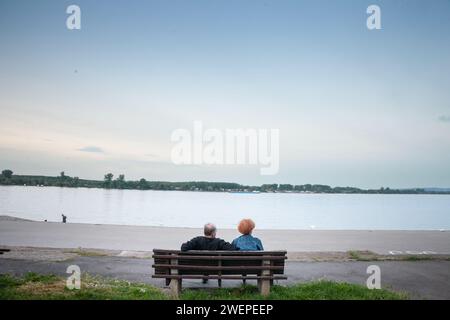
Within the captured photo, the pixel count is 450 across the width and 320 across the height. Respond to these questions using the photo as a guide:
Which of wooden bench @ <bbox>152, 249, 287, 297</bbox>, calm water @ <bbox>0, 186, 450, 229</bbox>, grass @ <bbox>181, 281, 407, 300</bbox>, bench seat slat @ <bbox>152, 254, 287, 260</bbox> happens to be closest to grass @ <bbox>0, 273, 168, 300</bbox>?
wooden bench @ <bbox>152, 249, 287, 297</bbox>

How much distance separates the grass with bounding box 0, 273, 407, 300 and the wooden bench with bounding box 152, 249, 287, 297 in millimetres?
278

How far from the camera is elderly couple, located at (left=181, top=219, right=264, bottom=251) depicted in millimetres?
7910

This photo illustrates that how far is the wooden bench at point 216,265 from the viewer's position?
732 centimetres

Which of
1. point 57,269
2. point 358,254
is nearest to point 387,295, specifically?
point 358,254

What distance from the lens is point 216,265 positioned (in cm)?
741

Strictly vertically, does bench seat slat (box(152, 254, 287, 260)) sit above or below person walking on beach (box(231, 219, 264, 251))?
below

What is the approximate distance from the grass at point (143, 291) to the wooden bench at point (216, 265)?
0.28m

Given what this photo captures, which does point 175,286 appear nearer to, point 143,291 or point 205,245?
point 143,291

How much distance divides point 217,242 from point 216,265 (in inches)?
24.1

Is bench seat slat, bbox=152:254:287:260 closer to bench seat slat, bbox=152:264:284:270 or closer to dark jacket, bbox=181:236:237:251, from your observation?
bench seat slat, bbox=152:264:284:270

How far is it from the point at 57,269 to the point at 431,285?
744 centimetres

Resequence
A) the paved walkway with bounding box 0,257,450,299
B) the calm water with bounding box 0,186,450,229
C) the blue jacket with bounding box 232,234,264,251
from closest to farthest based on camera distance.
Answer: the blue jacket with bounding box 232,234,264,251
the paved walkway with bounding box 0,257,450,299
the calm water with bounding box 0,186,450,229

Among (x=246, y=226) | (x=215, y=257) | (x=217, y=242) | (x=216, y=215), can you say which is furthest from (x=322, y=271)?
(x=216, y=215)
